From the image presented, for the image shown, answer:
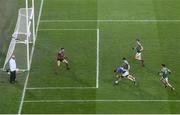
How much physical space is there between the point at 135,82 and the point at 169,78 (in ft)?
6.22

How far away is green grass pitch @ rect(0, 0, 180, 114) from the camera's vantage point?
32.2 m

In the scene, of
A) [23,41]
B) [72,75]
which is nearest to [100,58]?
[72,75]

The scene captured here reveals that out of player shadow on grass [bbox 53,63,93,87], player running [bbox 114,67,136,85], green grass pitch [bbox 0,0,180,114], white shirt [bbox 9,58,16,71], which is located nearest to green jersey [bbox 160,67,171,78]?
green grass pitch [bbox 0,0,180,114]

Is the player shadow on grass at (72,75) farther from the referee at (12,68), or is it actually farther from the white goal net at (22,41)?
the referee at (12,68)

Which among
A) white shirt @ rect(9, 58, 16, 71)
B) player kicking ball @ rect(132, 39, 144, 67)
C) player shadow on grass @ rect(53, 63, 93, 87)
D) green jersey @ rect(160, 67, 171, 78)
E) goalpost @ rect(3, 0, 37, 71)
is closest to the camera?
green jersey @ rect(160, 67, 171, 78)

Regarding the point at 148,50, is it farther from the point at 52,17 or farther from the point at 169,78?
the point at 52,17

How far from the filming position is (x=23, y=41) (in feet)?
121

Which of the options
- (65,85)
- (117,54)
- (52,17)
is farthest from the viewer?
(52,17)

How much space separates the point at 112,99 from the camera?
32.6 meters

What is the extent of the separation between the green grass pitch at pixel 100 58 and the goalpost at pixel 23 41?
50cm

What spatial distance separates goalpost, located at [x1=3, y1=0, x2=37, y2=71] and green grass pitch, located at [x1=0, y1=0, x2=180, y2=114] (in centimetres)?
50

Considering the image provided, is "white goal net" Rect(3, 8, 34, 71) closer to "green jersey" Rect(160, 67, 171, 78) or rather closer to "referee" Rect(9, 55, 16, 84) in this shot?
"referee" Rect(9, 55, 16, 84)

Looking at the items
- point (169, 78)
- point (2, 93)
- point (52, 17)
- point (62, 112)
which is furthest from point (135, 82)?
point (52, 17)

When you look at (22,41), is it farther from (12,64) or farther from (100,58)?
(100,58)
